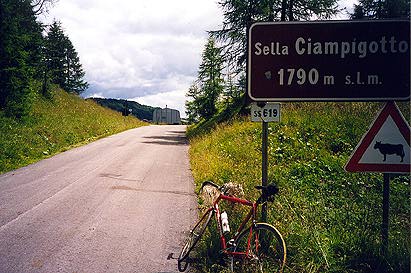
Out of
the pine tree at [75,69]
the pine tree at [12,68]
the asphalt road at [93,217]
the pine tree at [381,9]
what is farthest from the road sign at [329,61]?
the pine tree at [75,69]

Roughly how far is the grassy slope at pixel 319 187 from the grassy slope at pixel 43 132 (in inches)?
311

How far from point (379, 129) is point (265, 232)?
1.91 metres

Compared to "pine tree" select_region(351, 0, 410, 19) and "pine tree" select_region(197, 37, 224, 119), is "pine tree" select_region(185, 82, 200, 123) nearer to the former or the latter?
"pine tree" select_region(197, 37, 224, 119)

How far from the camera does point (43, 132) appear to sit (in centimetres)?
1895

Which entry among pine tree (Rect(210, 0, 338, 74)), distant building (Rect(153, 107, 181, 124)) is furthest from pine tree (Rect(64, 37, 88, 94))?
pine tree (Rect(210, 0, 338, 74))

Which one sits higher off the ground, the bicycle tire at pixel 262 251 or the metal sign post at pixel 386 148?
the metal sign post at pixel 386 148

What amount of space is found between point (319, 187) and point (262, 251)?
3.97 meters

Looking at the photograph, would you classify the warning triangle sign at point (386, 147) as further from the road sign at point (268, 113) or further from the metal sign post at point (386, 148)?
the road sign at point (268, 113)

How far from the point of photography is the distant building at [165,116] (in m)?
76.2

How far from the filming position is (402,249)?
3.82 m

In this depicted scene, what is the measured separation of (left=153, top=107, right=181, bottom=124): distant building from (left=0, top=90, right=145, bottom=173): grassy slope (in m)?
43.8

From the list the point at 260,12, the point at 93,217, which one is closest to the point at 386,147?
the point at 93,217

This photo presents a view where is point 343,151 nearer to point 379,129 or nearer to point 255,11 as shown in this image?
point 379,129

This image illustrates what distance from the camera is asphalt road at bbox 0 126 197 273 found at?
476 cm
